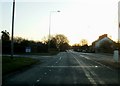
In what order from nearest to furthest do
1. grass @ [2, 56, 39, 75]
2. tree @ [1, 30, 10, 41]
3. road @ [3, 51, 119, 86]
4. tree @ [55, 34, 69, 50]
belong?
road @ [3, 51, 119, 86] → grass @ [2, 56, 39, 75] → tree @ [1, 30, 10, 41] → tree @ [55, 34, 69, 50]

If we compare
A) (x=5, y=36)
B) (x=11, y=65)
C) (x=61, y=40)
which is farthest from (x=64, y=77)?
(x=61, y=40)

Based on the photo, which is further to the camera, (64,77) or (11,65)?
(11,65)

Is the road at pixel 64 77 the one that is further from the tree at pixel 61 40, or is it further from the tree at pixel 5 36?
the tree at pixel 61 40

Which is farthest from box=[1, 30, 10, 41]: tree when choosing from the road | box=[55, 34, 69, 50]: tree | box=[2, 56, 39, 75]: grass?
the road

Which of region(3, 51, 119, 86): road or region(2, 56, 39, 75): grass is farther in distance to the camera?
region(2, 56, 39, 75): grass

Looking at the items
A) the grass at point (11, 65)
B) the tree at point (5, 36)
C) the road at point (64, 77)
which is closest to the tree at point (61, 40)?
the tree at point (5, 36)

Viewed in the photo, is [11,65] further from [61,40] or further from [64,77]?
[61,40]

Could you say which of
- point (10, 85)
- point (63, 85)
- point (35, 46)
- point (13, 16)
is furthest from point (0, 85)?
point (35, 46)

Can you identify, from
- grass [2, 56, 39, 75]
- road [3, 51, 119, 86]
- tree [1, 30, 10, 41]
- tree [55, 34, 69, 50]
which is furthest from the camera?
tree [55, 34, 69, 50]

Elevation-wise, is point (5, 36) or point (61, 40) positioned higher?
point (61, 40)

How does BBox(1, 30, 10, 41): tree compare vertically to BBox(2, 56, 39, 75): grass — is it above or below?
above

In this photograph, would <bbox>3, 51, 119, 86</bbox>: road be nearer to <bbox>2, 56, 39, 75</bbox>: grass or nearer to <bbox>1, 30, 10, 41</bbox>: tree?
<bbox>2, 56, 39, 75</bbox>: grass

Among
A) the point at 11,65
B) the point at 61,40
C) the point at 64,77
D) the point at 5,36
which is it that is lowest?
the point at 64,77

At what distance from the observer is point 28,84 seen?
14727 millimetres
